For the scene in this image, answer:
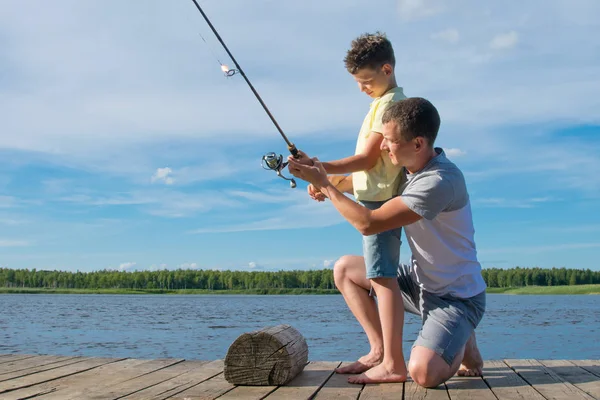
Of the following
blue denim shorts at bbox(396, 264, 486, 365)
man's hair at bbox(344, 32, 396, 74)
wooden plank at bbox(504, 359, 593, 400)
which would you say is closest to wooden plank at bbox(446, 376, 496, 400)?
blue denim shorts at bbox(396, 264, 486, 365)

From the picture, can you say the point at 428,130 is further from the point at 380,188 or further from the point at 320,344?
the point at 320,344

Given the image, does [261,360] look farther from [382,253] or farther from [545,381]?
[545,381]

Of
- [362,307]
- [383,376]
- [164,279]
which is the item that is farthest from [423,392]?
[164,279]

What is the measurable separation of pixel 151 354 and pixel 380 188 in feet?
24.2

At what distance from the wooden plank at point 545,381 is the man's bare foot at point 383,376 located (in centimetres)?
67

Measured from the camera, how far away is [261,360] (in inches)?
137

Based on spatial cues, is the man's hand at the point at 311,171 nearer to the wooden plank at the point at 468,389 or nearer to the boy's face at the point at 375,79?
the boy's face at the point at 375,79

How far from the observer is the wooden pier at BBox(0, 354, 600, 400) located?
10.4 feet

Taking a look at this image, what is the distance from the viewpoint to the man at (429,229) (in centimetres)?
318

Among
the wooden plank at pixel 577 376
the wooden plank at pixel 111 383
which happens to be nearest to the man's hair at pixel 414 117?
the wooden plank at pixel 577 376

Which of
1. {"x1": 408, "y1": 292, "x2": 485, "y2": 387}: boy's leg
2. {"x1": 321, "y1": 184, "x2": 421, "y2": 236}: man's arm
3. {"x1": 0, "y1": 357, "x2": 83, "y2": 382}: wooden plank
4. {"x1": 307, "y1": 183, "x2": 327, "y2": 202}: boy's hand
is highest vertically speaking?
{"x1": 307, "y1": 183, "x2": 327, "y2": 202}: boy's hand

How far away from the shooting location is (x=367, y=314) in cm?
379

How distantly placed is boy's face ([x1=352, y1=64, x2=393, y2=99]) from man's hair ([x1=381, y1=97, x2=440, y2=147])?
0.35 metres

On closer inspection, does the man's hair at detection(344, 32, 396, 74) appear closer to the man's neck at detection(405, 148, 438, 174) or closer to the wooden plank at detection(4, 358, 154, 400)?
the man's neck at detection(405, 148, 438, 174)
